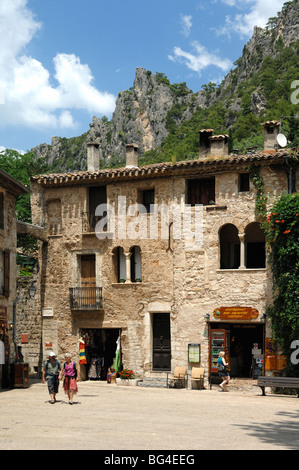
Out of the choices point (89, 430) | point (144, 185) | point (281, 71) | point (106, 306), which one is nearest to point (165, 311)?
point (106, 306)

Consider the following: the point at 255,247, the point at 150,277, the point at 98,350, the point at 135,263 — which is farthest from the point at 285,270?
Result: the point at 98,350

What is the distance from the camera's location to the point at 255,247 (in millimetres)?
26719

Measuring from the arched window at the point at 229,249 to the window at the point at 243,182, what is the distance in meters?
2.03

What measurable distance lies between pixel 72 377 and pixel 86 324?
9.31 m

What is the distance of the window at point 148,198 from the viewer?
2717 cm

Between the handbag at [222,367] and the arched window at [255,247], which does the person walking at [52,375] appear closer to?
the handbag at [222,367]

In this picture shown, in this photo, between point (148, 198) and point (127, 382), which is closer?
point (127, 382)

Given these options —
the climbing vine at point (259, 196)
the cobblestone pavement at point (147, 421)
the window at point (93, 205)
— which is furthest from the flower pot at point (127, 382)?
the climbing vine at point (259, 196)

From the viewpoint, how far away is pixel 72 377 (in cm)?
1811

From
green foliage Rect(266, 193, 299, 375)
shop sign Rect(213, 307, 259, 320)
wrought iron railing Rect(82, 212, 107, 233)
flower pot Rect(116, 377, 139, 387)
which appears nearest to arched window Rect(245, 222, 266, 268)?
green foliage Rect(266, 193, 299, 375)

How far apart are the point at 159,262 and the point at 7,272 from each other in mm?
6165

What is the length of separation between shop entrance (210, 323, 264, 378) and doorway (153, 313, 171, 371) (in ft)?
6.68

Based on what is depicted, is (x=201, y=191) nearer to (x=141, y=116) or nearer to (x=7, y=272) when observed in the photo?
(x=7, y=272)
